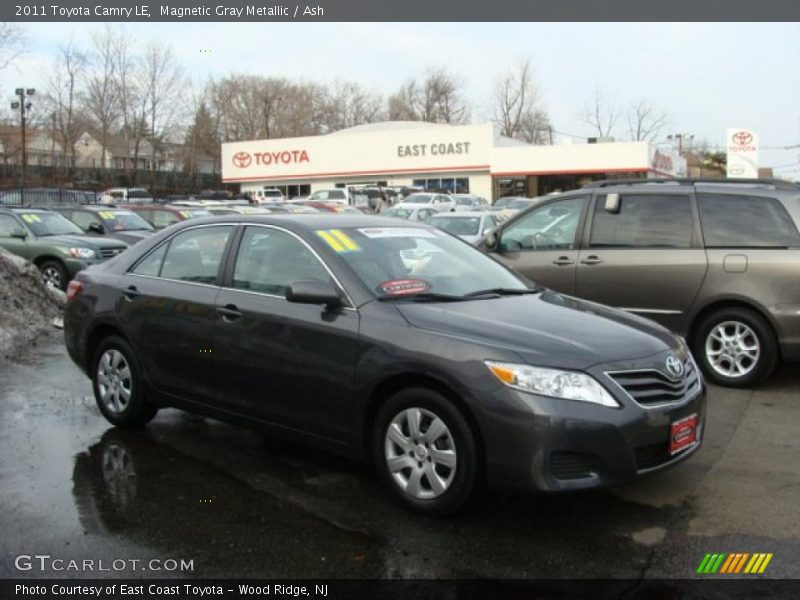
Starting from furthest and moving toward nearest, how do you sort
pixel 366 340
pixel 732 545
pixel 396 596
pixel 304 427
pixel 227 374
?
1. pixel 227 374
2. pixel 304 427
3. pixel 366 340
4. pixel 732 545
5. pixel 396 596

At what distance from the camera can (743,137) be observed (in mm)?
23516

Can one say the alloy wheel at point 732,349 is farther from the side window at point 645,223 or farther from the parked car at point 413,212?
the parked car at point 413,212

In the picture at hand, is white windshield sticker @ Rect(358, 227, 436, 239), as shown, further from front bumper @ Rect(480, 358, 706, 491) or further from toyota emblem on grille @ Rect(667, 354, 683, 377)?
toyota emblem on grille @ Rect(667, 354, 683, 377)

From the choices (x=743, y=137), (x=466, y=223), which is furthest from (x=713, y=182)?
(x=743, y=137)

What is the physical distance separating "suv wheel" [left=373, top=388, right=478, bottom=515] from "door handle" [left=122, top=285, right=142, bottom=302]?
232 centimetres

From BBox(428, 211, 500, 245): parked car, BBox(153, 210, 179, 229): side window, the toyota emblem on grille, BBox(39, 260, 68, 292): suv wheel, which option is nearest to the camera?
the toyota emblem on grille

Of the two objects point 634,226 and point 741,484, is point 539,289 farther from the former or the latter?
point 634,226

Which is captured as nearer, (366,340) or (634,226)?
(366,340)

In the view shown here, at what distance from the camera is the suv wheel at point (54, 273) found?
12.3m

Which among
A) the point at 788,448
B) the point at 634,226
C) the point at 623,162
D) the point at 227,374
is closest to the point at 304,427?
the point at 227,374

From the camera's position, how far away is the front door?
4.33m

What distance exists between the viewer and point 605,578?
11.3 ft

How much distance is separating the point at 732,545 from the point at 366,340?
2.10 m

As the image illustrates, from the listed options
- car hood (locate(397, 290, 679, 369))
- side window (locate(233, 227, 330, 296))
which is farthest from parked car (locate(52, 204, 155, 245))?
car hood (locate(397, 290, 679, 369))
